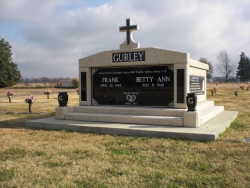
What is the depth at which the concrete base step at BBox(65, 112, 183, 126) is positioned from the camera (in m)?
7.25

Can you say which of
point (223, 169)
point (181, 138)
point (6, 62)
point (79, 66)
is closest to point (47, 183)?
point (223, 169)

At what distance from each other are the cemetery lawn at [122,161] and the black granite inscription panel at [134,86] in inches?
89.6

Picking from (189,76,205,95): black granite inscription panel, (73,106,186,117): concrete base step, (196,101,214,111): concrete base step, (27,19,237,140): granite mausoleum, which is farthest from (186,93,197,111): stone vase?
(189,76,205,95): black granite inscription panel

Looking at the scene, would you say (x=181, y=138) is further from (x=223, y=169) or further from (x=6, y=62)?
(x=6, y=62)

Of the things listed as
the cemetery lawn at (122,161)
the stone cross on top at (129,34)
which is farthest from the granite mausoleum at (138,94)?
the cemetery lawn at (122,161)

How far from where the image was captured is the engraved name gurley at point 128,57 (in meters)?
8.36

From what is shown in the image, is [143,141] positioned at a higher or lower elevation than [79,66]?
lower

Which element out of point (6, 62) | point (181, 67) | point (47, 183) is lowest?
point (47, 183)

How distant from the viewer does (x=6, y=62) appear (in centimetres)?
5344

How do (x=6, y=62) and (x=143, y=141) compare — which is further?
(x=6, y=62)

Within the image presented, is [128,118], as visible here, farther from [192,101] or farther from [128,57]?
[128,57]

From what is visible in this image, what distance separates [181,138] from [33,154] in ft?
10.9

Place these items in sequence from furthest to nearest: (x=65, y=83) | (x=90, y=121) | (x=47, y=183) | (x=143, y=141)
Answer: (x=65, y=83)
(x=90, y=121)
(x=143, y=141)
(x=47, y=183)

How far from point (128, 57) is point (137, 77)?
0.72m
